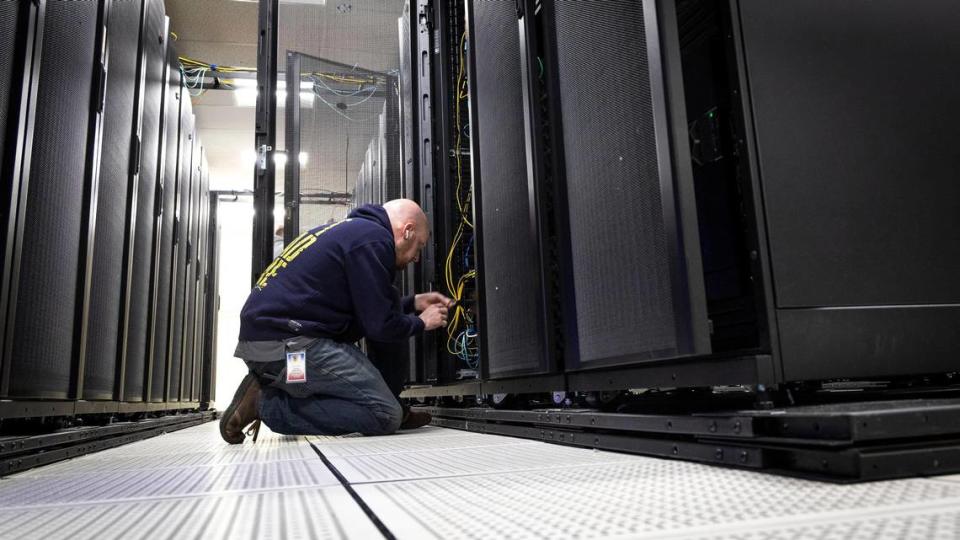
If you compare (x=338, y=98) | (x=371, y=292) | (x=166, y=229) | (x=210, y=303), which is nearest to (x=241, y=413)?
(x=371, y=292)

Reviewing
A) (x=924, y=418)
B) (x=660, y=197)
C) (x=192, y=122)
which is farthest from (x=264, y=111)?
(x=924, y=418)

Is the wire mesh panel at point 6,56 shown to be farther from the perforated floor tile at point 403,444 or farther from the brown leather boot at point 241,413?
the perforated floor tile at point 403,444

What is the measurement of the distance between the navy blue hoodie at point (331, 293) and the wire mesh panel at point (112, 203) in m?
0.79

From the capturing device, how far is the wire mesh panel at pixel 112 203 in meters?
2.64

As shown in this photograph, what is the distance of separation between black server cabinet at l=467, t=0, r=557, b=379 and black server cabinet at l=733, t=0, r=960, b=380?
77 cm

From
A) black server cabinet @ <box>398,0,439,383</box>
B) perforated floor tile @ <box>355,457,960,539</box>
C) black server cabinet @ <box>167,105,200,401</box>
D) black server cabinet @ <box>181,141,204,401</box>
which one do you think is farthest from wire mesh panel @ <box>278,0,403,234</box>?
perforated floor tile @ <box>355,457,960,539</box>

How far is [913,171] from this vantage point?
1.40 m

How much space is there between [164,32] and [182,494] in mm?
3900

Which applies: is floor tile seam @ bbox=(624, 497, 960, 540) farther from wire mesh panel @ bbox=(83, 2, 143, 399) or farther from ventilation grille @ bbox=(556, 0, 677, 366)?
wire mesh panel @ bbox=(83, 2, 143, 399)

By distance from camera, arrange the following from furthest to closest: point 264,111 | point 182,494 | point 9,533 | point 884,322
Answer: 1. point 264,111
2. point 884,322
3. point 182,494
4. point 9,533

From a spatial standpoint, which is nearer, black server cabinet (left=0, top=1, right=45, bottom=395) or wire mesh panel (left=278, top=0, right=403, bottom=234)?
black server cabinet (left=0, top=1, right=45, bottom=395)

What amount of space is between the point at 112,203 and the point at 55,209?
772mm

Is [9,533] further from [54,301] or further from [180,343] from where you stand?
[180,343]

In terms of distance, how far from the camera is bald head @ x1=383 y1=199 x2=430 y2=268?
261 cm
